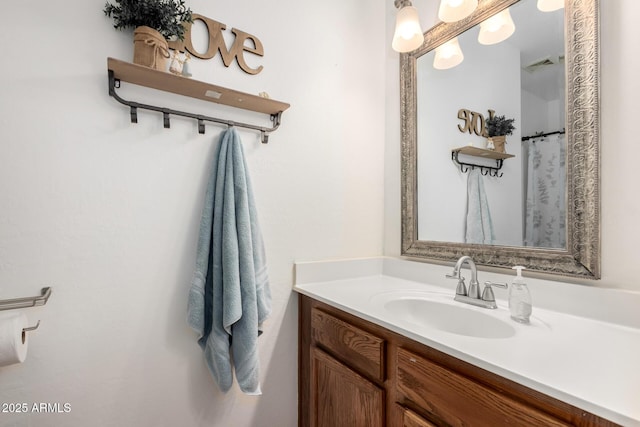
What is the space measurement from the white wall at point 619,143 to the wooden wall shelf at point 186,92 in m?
1.09

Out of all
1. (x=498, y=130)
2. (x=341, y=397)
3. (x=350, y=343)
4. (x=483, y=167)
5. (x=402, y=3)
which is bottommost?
→ (x=341, y=397)

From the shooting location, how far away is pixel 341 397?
1.11m

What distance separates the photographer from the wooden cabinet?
0.63m

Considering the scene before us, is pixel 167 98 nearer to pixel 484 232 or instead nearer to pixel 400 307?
pixel 400 307

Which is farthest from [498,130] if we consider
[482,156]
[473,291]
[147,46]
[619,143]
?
[147,46]

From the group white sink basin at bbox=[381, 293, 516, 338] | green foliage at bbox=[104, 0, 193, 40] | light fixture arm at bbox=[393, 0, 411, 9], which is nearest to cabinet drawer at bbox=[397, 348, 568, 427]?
white sink basin at bbox=[381, 293, 516, 338]

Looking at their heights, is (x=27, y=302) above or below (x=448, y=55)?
below

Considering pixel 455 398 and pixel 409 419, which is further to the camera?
pixel 409 419

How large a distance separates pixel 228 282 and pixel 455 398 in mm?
767

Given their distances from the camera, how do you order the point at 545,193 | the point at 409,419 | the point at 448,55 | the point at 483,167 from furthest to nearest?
the point at 448,55 → the point at 483,167 → the point at 545,193 → the point at 409,419

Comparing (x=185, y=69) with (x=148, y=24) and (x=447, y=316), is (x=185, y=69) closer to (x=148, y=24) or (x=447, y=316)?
(x=148, y=24)

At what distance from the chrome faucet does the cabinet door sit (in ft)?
1.56

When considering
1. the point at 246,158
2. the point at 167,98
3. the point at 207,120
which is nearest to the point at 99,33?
the point at 167,98

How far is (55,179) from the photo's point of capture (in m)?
0.93
